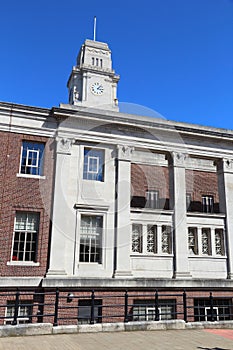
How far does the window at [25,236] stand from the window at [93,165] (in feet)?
12.3

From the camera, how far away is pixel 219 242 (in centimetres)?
1964

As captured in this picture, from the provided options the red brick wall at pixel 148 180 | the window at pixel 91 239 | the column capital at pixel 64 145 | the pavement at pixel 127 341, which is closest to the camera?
the pavement at pixel 127 341

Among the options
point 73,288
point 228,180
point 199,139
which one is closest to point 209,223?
point 228,180

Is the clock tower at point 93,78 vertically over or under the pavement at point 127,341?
over

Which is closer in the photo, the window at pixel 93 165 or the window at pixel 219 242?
the window at pixel 93 165

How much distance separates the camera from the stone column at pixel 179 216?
1770cm

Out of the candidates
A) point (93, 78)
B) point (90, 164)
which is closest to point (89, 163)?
point (90, 164)

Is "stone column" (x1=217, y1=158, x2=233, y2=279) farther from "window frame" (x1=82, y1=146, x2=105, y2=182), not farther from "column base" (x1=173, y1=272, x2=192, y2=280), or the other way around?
"window frame" (x1=82, y1=146, x2=105, y2=182)

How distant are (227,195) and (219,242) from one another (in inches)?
116

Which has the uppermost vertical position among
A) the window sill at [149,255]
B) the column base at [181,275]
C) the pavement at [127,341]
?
the window sill at [149,255]

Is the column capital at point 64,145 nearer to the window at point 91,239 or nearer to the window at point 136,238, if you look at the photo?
the window at point 91,239

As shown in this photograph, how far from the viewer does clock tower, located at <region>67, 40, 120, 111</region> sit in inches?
2084

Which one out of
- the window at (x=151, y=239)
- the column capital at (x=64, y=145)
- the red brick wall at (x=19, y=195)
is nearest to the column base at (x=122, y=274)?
the window at (x=151, y=239)

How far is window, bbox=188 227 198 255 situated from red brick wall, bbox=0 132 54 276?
8.51 meters
